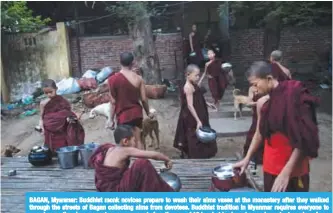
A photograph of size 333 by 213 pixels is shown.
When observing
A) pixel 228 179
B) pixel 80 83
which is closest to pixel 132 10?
pixel 80 83

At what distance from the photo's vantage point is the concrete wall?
39.4 feet

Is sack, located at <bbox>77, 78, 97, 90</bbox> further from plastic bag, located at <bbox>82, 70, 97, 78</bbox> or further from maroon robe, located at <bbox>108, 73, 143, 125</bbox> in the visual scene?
maroon robe, located at <bbox>108, 73, 143, 125</bbox>

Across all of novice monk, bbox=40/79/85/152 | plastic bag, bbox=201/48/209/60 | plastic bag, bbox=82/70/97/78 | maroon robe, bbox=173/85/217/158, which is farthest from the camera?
plastic bag, bbox=201/48/209/60

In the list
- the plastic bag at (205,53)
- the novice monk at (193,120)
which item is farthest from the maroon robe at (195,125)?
the plastic bag at (205,53)

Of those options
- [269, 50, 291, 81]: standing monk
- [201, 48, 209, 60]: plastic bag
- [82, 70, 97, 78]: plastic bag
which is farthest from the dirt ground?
[201, 48, 209, 60]: plastic bag

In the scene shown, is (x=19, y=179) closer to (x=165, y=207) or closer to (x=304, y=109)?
(x=165, y=207)

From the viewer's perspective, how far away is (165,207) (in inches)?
104

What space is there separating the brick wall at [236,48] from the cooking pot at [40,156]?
798 cm

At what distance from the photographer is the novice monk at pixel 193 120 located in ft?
18.7

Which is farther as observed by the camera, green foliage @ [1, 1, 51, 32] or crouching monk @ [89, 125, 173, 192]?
green foliage @ [1, 1, 51, 32]

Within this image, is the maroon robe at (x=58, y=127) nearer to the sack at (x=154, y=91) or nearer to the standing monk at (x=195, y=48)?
the sack at (x=154, y=91)

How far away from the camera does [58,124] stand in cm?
535

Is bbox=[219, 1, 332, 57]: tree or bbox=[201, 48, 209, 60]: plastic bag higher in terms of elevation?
bbox=[219, 1, 332, 57]: tree

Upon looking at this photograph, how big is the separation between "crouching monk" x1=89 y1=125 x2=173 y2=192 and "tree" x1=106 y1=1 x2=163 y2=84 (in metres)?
7.14
